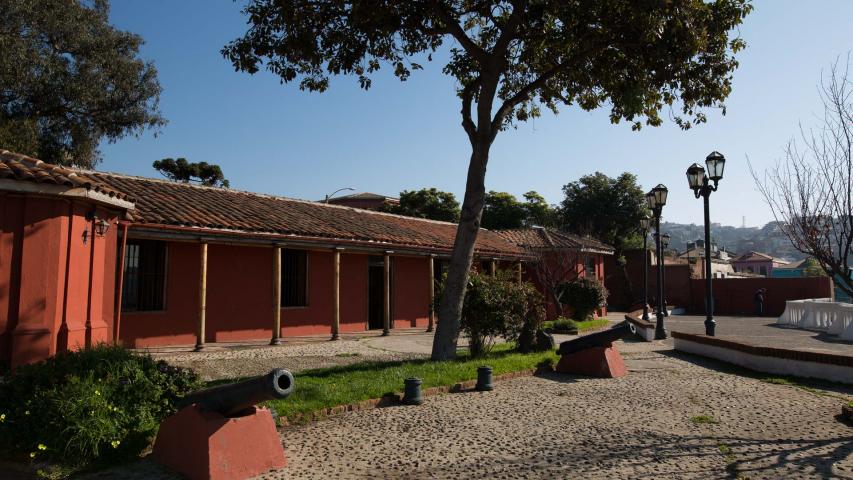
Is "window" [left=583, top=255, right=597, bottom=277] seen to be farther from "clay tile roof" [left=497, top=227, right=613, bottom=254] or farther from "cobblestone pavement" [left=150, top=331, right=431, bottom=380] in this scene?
"cobblestone pavement" [left=150, top=331, right=431, bottom=380]

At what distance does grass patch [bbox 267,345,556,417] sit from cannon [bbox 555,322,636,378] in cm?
60

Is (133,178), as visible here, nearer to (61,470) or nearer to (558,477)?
(61,470)

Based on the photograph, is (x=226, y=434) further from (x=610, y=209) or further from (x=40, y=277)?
(x=610, y=209)

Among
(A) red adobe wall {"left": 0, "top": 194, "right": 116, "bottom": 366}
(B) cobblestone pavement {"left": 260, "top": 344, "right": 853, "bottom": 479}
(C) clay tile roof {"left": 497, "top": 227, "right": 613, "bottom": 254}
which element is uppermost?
(C) clay tile roof {"left": 497, "top": 227, "right": 613, "bottom": 254}

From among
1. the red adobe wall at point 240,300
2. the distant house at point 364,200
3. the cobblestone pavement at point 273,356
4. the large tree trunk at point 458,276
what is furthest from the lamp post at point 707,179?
the distant house at point 364,200

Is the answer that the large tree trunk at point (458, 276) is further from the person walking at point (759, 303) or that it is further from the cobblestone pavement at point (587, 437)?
the person walking at point (759, 303)

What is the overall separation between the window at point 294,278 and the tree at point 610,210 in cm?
2427

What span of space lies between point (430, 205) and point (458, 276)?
30.3 m

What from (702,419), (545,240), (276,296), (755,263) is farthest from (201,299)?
(755,263)

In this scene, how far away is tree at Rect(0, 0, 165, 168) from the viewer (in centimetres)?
1848

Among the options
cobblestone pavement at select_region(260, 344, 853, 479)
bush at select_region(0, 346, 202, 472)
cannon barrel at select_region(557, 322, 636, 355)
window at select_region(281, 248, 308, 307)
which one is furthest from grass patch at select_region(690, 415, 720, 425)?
window at select_region(281, 248, 308, 307)

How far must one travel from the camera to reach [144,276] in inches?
487

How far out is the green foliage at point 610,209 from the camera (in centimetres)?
3634

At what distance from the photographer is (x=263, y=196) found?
1722 cm
